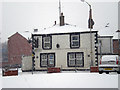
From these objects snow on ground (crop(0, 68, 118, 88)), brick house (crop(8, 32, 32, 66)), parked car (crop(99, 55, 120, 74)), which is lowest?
snow on ground (crop(0, 68, 118, 88))

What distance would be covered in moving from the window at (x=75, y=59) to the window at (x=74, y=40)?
1150mm

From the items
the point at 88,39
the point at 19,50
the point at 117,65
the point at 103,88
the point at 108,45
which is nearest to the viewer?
the point at 103,88

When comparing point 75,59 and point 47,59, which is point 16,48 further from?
point 75,59

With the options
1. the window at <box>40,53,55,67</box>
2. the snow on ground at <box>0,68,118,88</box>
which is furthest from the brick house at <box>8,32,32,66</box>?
the snow on ground at <box>0,68,118,88</box>

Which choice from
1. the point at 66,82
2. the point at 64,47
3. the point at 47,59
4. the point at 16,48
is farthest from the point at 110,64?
the point at 16,48

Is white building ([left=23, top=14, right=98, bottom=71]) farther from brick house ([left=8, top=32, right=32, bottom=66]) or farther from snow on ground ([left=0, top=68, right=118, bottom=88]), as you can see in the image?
brick house ([left=8, top=32, right=32, bottom=66])

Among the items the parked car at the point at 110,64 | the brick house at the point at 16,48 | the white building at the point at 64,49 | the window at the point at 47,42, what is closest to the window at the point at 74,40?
the white building at the point at 64,49

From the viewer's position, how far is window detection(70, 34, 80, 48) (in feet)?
98.7

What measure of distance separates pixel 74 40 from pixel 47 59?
475cm

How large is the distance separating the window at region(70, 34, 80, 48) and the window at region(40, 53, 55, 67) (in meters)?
3.15

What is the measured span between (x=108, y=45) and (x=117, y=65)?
19357 millimetres

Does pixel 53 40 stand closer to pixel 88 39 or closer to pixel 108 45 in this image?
pixel 88 39

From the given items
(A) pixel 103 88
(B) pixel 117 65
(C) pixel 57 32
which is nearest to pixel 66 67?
(C) pixel 57 32

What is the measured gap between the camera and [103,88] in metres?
10.5
